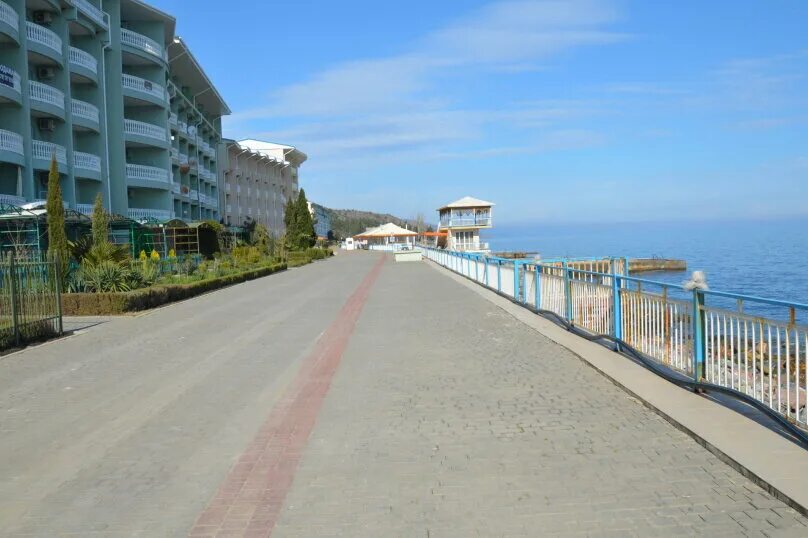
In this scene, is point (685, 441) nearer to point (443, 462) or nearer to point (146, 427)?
point (443, 462)

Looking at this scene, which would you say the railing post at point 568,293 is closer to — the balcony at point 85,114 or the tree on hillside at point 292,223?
the balcony at point 85,114

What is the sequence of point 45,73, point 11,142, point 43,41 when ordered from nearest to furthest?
1. point 11,142
2. point 43,41
3. point 45,73

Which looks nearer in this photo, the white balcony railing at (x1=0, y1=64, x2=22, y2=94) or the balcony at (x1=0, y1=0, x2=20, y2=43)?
the balcony at (x1=0, y1=0, x2=20, y2=43)

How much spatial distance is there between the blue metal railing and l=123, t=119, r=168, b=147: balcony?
3491 centimetres

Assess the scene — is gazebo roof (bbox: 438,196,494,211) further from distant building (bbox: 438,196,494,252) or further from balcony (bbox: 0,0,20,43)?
balcony (bbox: 0,0,20,43)

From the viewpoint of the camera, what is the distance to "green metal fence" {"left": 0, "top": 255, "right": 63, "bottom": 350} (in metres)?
11.9

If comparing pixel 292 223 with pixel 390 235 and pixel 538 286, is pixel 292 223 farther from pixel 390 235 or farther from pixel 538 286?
pixel 538 286

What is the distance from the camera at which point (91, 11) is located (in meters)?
36.4

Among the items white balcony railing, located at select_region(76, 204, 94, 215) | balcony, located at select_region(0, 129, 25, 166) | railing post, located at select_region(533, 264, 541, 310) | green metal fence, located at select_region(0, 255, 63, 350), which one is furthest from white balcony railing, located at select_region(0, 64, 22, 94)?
railing post, located at select_region(533, 264, 541, 310)

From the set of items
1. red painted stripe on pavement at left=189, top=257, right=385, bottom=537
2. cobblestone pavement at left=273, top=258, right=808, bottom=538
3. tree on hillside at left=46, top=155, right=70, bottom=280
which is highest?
tree on hillside at left=46, top=155, right=70, bottom=280

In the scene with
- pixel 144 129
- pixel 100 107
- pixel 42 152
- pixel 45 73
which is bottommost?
pixel 42 152

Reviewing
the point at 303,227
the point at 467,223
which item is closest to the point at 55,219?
the point at 303,227

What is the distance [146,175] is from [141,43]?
786 cm

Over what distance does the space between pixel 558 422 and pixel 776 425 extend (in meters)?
1.80
